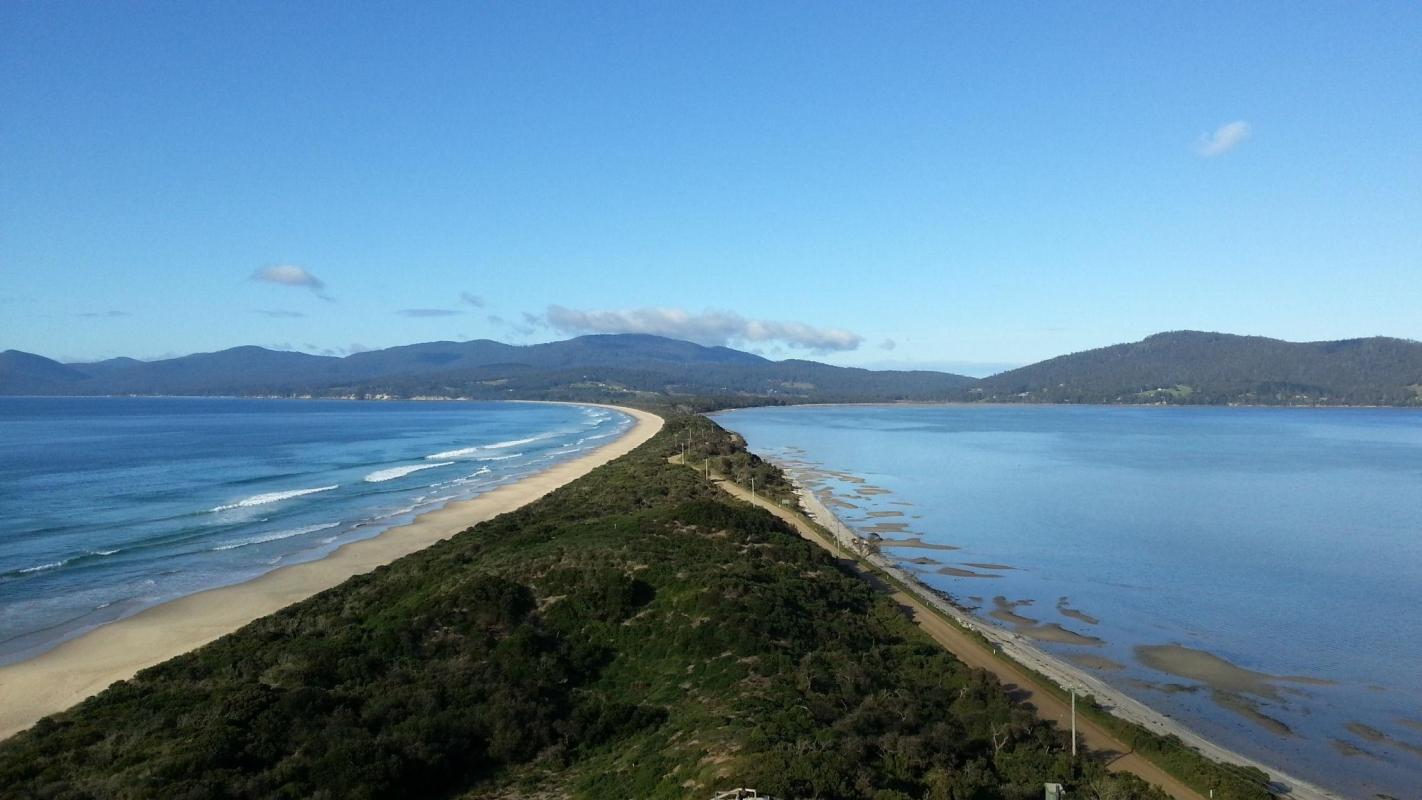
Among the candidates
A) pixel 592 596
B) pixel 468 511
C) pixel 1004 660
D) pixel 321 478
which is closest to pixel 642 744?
pixel 592 596

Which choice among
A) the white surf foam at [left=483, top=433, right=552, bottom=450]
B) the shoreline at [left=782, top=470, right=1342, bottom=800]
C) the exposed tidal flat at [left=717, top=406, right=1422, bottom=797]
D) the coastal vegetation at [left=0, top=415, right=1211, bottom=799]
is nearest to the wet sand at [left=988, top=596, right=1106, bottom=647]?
the exposed tidal flat at [left=717, top=406, right=1422, bottom=797]

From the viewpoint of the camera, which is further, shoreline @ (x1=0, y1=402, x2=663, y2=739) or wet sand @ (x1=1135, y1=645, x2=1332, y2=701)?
wet sand @ (x1=1135, y1=645, x2=1332, y2=701)

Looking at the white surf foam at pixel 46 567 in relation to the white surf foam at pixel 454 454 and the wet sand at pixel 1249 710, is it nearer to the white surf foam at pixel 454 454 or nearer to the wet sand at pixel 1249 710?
the wet sand at pixel 1249 710

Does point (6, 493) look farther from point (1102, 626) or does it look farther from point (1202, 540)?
point (1202, 540)

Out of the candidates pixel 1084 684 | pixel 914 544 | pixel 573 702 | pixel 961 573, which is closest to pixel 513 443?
pixel 914 544

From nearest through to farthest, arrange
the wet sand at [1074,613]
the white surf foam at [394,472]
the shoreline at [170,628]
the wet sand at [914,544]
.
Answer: the shoreline at [170,628], the wet sand at [1074,613], the wet sand at [914,544], the white surf foam at [394,472]

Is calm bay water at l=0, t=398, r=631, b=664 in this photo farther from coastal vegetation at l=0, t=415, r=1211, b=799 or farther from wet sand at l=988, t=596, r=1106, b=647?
wet sand at l=988, t=596, r=1106, b=647

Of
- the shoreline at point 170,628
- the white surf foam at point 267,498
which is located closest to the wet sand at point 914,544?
the shoreline at point 170,628
